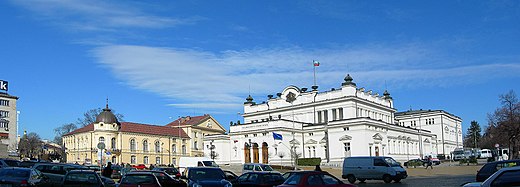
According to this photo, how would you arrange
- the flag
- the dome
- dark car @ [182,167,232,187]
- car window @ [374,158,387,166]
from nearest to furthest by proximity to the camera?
dark car @ [182,167,232,187], car window @ [374,158,387,166], the flag, the dome

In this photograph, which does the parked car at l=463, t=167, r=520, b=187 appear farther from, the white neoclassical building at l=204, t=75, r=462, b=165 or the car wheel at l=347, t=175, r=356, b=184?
the white neoclassical building at l=204, t=75, r=462, b=165

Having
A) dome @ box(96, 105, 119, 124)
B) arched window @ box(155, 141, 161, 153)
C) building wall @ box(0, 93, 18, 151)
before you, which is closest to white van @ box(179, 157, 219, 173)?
dome @ box(96, 105, 119, 124)

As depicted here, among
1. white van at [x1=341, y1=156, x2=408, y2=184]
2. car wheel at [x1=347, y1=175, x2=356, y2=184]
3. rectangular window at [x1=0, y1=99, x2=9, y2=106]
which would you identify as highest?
rectangular window at [x1=0, y1=99, x2=9, y2=106]

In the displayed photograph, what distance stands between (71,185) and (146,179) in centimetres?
273

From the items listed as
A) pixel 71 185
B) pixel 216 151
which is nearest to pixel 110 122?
pixel 216 151

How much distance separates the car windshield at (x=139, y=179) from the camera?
18.9m

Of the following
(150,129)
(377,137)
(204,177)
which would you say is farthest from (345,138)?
(204,177)

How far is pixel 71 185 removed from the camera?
62.4 feet

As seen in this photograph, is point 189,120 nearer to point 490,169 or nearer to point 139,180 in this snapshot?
point 490,169

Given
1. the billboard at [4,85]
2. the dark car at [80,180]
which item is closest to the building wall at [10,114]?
the billboard at [4,85]

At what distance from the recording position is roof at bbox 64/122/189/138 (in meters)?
94.6

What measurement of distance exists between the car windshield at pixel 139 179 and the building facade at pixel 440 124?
95493 millimetres

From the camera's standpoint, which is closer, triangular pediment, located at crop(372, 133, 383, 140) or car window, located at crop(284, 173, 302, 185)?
car window, located at crop(284, 173, 302, 185)

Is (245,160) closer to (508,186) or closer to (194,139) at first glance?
(194,139)
